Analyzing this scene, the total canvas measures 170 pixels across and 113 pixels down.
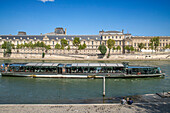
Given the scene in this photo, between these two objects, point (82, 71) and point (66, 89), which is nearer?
point (66, 89)

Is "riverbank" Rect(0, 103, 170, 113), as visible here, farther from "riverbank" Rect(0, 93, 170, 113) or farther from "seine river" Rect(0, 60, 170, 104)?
"seine river" Rect(0, 60, 170, 104)

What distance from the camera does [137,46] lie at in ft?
320

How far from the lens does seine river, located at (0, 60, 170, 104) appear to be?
19.5 meters

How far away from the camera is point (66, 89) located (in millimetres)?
24203

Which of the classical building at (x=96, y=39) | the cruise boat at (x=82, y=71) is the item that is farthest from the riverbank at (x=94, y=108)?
the classical building at (x=96, y=39)

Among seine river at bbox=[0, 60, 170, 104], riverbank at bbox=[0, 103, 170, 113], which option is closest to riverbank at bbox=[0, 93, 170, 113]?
riverbank at bbox=[0, 103, 170, 113]

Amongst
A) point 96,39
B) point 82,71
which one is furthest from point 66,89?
point 96,39

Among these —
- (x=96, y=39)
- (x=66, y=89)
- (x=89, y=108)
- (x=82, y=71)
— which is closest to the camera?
(x=89, y=108)

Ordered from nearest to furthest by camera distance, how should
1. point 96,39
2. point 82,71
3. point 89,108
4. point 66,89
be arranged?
point 89,108 < point 66,89 < point 82,71 < point 96,39

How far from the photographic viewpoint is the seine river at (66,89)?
19.5m

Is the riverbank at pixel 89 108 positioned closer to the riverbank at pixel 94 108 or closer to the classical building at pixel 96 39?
the riverbank at pixel 94 108

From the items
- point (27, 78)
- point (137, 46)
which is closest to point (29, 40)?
point (137, 46)

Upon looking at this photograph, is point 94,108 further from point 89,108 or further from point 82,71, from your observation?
point 82,71

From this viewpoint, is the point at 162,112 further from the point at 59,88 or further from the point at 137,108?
the point at 59,88
